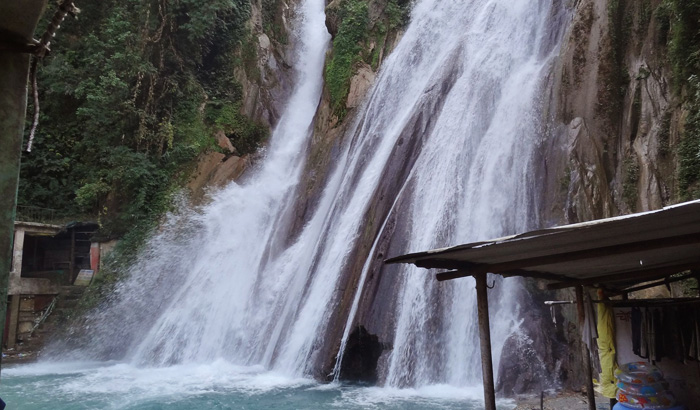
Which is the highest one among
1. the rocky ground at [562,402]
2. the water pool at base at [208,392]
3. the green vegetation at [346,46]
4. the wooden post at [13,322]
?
the green vegetation at [346,46]

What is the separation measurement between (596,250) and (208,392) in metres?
8.14

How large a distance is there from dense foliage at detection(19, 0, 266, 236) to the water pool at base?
7.27m

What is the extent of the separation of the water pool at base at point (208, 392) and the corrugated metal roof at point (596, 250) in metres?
3.60

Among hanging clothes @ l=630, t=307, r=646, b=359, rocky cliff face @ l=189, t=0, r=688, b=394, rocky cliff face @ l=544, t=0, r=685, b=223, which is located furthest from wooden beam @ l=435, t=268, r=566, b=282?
rocky cliff face @ l=544, t=0, r=685, b=223

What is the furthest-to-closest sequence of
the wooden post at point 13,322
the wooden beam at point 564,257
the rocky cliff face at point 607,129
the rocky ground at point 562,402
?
1. the wooden post at point 13,322
2. the rocky cliff face at point 607,129
3. the rocky ground at point 562,402
4. the wooden beam at point 564,257

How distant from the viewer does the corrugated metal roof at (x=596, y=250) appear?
3.50m

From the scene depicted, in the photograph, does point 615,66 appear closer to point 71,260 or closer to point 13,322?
point 71,260

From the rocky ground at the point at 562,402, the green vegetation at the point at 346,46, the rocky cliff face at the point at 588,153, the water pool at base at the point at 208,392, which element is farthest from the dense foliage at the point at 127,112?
the rocky ground at the point at 562,402

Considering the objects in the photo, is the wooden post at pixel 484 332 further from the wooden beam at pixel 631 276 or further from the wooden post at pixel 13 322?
the wooden post at pixel 13 322

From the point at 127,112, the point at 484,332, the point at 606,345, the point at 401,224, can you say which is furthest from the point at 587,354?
the point at 127,112

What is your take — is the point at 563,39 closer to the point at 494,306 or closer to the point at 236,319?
the point at 494,306

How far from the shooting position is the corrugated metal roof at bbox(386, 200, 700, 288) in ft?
11.5

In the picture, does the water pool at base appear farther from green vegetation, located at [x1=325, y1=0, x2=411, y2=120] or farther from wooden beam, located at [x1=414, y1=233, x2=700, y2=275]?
green vegetation, located at [x1=325, y1=0, x2=411, y2=120]

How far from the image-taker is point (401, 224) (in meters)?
11.9
